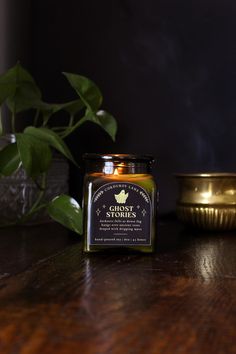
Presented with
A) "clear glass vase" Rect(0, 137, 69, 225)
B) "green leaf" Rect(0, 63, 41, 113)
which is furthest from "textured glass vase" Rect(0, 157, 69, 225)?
"green leaf" Rect(0, 63, 41, 113)

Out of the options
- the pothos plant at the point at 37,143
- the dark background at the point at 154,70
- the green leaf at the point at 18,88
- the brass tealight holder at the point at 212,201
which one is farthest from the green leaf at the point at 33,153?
the dark background at the point at 154,70

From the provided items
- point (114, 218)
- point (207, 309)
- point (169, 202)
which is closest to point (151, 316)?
point (207, 309)

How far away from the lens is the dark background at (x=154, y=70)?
4.14 feet

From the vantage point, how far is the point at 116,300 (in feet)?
1.78

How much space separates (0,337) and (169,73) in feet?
3.18

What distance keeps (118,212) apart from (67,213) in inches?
6.5

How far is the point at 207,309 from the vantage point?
510 millimetres

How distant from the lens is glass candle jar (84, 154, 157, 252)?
2.56 ft

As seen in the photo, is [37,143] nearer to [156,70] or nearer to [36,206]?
[36,206]

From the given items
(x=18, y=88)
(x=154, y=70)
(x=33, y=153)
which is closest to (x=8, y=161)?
(x=33, y=153)

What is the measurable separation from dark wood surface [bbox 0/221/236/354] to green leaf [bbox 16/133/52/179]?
5.2 inches

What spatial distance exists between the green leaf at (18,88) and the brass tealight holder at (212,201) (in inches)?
13.9

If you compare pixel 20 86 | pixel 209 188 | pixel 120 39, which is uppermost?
pixel 120 39

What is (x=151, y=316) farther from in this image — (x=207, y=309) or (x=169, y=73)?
(x=169, y=73)
